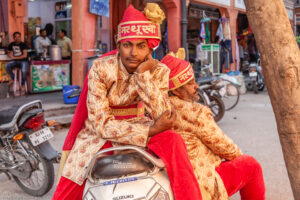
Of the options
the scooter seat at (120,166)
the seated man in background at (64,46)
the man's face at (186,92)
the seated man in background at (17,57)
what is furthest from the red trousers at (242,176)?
the seated man in background at (64,46)

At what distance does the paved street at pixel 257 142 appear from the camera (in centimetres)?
407

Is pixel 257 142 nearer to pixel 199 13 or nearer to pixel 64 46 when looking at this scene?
pixel 64 46

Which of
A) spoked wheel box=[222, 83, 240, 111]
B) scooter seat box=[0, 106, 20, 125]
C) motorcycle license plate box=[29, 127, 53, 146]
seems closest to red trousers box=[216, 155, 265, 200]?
motorcycle license plate box=[29, 127, 53, 146]

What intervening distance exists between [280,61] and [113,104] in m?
1.00

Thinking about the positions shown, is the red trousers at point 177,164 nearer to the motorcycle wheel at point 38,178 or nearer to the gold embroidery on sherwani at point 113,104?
the gold embroidery on sherwani at point 113,104

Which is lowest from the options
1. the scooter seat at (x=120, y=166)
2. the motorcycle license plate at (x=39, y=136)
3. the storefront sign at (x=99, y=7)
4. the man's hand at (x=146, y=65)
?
the motorcycle license plate at (x=39, y=136)

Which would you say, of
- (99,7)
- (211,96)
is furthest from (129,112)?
(99,7)

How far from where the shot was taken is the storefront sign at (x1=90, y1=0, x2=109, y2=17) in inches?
364

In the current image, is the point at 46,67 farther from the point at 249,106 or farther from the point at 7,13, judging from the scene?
the point at 249,106

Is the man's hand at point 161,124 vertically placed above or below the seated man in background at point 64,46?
below

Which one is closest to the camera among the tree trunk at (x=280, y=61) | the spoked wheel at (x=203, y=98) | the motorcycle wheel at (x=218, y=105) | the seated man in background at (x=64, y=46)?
the tree trunk at (x=280, y=61)

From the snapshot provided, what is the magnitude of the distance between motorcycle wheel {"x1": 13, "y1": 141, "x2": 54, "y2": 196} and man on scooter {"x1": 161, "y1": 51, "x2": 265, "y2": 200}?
1.81 m

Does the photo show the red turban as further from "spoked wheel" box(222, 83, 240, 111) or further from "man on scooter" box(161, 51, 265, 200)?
"spoked wheel" box(222, 83, 240, 111)

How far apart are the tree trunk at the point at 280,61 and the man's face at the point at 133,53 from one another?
738 mm
